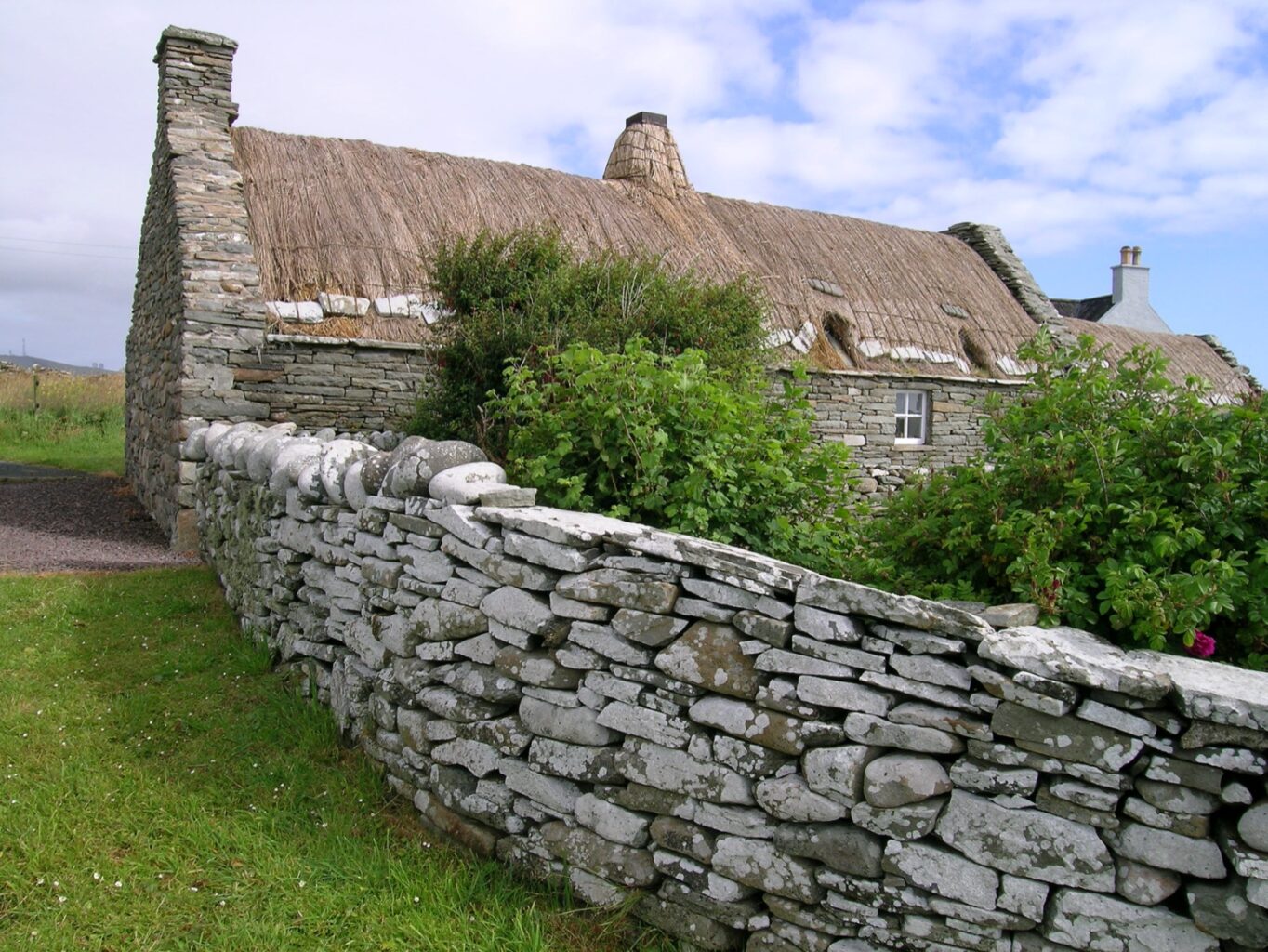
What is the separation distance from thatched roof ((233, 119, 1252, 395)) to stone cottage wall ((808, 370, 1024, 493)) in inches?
10.5

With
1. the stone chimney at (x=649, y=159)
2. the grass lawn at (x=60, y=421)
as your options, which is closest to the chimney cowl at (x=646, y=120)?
the stone chimney at (x=649, y=159)

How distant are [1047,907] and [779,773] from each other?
0.89 meters

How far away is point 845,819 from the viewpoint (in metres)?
3.16

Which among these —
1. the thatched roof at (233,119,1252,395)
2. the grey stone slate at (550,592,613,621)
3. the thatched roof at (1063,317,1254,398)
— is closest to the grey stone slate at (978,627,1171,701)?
the grey stone slate at (550,592,613,621)

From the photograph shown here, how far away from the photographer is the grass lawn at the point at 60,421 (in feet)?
63.9

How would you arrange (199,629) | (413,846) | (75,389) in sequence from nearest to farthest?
1. (413,846)
2. (199,629)
3. (75,389)

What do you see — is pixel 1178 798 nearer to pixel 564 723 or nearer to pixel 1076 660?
pixel 1076 660

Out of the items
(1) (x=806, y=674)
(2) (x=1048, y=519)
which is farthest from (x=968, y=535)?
(1) (x=806, y=674)

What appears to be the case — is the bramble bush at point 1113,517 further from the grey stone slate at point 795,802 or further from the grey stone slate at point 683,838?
the grey stone slate at point 683,838

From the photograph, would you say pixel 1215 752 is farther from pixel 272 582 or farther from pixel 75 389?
pixel 75 389

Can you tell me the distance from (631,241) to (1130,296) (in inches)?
779

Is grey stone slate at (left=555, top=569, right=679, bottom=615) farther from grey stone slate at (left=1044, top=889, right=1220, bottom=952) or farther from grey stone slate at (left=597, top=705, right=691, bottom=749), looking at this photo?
grey stone slate at (left=1044, top=889, right=1220, bottom=952)

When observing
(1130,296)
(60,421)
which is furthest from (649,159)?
(1130,296)

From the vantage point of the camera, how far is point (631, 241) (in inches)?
544
